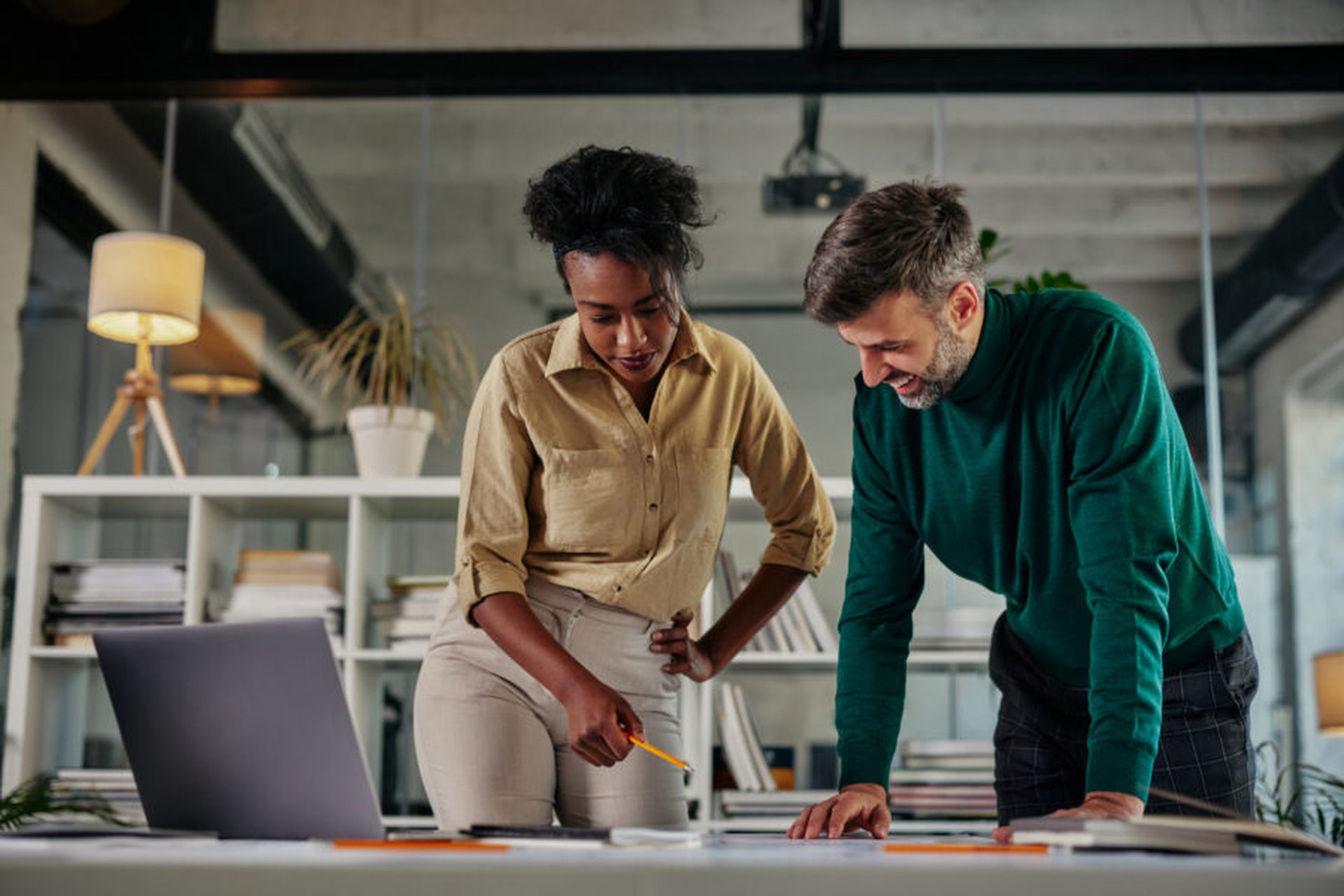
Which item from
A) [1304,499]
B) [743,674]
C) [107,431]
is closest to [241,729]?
[743,674]

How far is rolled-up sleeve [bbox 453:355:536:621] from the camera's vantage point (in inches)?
73.0

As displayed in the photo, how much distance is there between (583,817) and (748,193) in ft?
9.34

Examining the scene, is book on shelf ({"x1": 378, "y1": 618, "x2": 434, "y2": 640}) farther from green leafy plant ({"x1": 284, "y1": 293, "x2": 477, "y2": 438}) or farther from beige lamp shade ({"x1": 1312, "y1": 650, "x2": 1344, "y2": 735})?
beige lamp shade ({"x1": 1312, "y1": 650, "x2": 1344, "y2": 735})

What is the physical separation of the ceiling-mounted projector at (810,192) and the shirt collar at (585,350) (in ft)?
7.91

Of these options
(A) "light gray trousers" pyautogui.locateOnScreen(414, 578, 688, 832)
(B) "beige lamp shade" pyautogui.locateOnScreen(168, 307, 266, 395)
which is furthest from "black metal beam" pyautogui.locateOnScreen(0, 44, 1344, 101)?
(A) "light gray trousers" pyautogui.locateOnScreen(414, 578, 688, 832)

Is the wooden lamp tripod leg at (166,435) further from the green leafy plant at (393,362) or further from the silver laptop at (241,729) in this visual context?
the silver laptop at (241,729)

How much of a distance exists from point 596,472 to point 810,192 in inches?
102

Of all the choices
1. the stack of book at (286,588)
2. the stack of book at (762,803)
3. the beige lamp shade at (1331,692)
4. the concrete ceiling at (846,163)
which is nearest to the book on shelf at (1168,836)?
the stack of book at (762,803)

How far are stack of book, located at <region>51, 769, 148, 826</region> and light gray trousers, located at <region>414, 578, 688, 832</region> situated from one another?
72.4 inches

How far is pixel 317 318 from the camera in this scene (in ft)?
13.6

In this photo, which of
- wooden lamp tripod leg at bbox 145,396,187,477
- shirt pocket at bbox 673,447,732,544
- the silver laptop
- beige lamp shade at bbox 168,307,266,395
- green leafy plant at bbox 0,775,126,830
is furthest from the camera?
beige lamp shade at bbox 168,307,266,395

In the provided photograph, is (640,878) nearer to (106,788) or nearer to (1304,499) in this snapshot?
(106,788)

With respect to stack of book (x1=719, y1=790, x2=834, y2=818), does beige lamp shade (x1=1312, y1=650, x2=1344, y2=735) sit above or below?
above

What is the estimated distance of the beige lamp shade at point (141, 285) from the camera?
3586 millimetres
